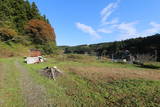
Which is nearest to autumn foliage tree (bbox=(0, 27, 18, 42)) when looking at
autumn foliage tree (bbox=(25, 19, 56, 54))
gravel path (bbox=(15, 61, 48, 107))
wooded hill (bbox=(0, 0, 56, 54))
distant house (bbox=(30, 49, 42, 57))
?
wooded hill (bbox=(0, 0, 56, 54))

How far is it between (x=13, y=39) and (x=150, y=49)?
38.7 meters

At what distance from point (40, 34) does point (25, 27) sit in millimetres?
4470

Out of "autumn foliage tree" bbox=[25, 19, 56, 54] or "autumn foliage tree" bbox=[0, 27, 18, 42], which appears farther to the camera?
"autumn foliage tree" bbox=[25, 19, 56, 54]

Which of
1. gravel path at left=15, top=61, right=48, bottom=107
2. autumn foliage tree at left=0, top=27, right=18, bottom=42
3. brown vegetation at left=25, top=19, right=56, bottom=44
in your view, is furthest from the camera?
brown vegetation at left=25, top=19, right=56, bottom=44

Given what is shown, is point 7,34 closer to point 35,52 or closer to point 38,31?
point 35,52

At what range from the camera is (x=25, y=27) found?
122ft

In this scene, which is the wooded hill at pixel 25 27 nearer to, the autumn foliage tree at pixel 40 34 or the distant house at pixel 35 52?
the autumn foliage tree at pixel 40 34

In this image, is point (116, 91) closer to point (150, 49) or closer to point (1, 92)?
point (1, 92)

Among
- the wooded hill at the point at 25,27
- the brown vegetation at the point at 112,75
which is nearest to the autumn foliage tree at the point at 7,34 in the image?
the wooded hill at the point at 25,27

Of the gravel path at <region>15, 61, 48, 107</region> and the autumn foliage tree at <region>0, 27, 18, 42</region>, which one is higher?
the autumn foliage tree at <region>0, 27, 18, 42</region>

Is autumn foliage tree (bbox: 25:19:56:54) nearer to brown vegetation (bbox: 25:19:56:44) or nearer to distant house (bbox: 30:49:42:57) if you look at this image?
brown vegetation (bbox: 25:19:56:44)

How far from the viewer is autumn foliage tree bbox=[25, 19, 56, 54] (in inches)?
1513

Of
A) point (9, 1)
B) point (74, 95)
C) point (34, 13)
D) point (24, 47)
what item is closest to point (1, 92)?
point (74, 95)

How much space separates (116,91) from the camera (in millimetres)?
6328
